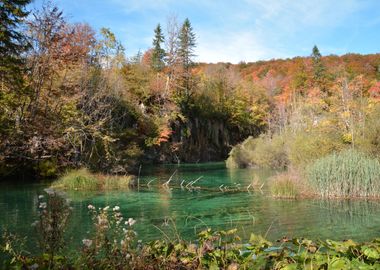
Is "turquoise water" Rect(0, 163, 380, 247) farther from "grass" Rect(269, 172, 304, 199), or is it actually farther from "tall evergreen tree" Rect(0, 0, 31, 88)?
"tall evergreen tree" Rect(0, 0, 31, 88)

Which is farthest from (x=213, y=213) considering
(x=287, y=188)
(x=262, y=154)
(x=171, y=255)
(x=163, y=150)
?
(x=163, y=150)

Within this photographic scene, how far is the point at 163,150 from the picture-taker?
39.8 m

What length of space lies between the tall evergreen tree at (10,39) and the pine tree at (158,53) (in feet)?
105

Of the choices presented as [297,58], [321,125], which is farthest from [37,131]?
[297,58]

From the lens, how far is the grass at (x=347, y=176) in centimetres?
1402

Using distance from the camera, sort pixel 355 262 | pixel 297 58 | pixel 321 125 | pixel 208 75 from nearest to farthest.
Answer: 1. pixel 355 262
2. pixel 321 125
3. pixel 208 75
4. pixel 297 58

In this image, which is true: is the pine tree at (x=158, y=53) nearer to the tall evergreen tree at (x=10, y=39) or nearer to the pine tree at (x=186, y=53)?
the pine tree at (x=186, y=53)

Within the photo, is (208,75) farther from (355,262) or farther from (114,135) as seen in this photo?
(355,262)

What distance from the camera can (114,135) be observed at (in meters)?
26.9

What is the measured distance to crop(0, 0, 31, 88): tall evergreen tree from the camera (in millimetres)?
13633

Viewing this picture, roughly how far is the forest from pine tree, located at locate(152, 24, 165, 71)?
27 centimetres

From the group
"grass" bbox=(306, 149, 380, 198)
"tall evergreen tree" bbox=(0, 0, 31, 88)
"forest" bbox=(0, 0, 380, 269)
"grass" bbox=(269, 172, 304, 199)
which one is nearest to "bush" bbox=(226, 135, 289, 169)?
"forest" bbox=(0, 0, 380, 269)

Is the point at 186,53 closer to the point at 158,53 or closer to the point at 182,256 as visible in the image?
the point at 158,53

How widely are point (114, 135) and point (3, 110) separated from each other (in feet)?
39.7
